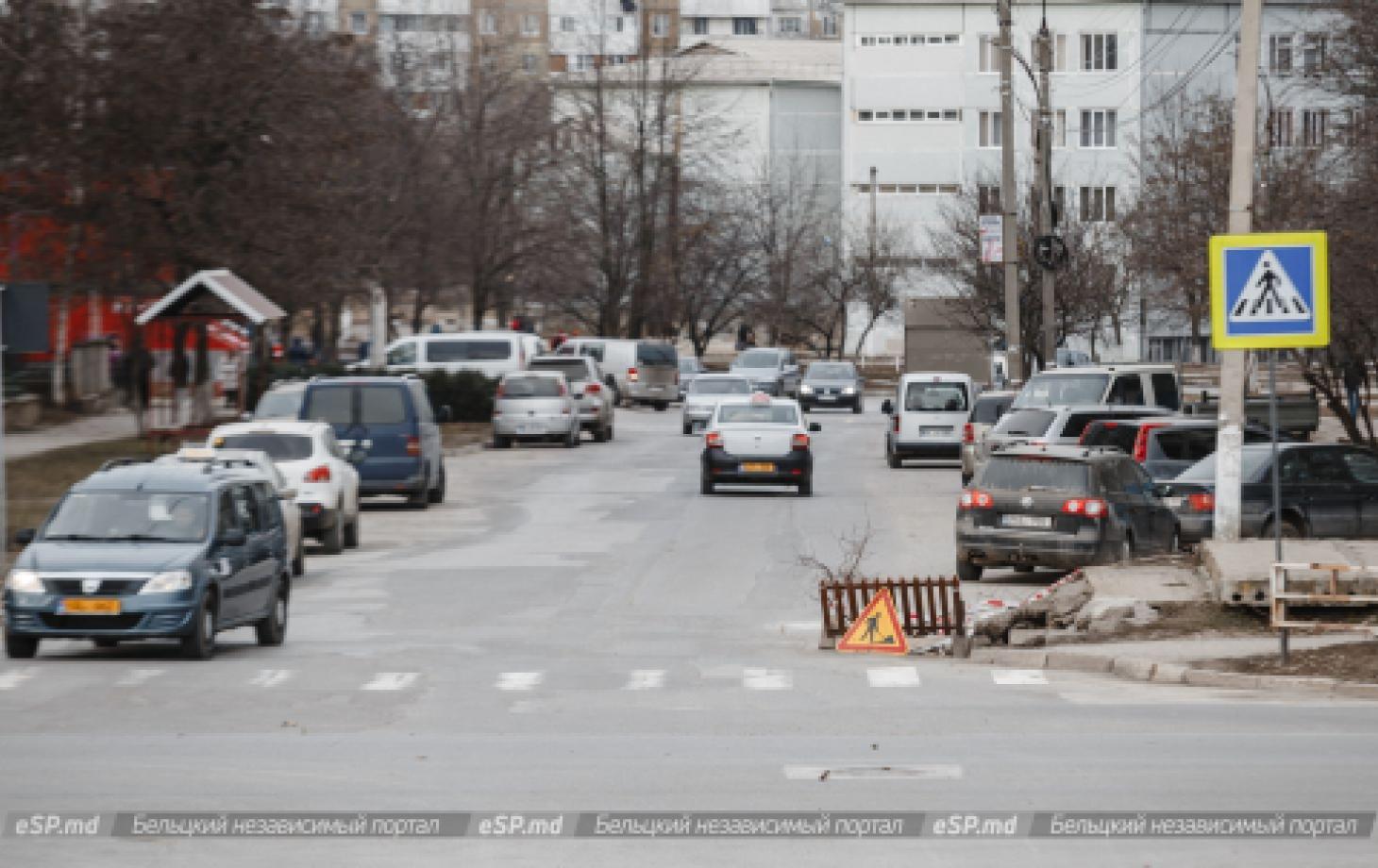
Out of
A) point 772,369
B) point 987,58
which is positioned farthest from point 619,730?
point 987,58

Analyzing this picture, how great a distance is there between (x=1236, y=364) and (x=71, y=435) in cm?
3067

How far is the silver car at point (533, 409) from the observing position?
52.4m

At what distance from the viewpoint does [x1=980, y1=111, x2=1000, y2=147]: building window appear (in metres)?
101

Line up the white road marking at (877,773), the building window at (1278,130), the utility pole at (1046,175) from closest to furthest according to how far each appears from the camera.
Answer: the white road marking at (877,773) < the utility pole at (1046,175) < the building window at (1278,130)

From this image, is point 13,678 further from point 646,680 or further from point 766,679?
point 766,679

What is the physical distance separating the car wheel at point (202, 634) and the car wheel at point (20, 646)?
1229 mm

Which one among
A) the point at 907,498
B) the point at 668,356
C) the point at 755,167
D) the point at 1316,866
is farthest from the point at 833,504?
the point at 755,167

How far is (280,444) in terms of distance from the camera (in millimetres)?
30203

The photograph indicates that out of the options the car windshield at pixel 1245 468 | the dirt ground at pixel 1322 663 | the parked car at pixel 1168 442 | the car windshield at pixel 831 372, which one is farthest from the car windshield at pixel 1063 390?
the car windshield at pixel 831 372

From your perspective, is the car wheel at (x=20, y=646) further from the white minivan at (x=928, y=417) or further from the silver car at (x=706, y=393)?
A: the silver car at (x=706, y=393)

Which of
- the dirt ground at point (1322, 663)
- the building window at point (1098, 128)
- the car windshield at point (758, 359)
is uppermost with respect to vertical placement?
the building window at point (1098, 128)

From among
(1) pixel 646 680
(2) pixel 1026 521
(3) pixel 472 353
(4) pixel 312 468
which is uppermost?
(3) pixel 472 353

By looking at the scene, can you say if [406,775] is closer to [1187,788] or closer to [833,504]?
[1187,788]

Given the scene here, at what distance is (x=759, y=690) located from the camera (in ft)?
55.9
